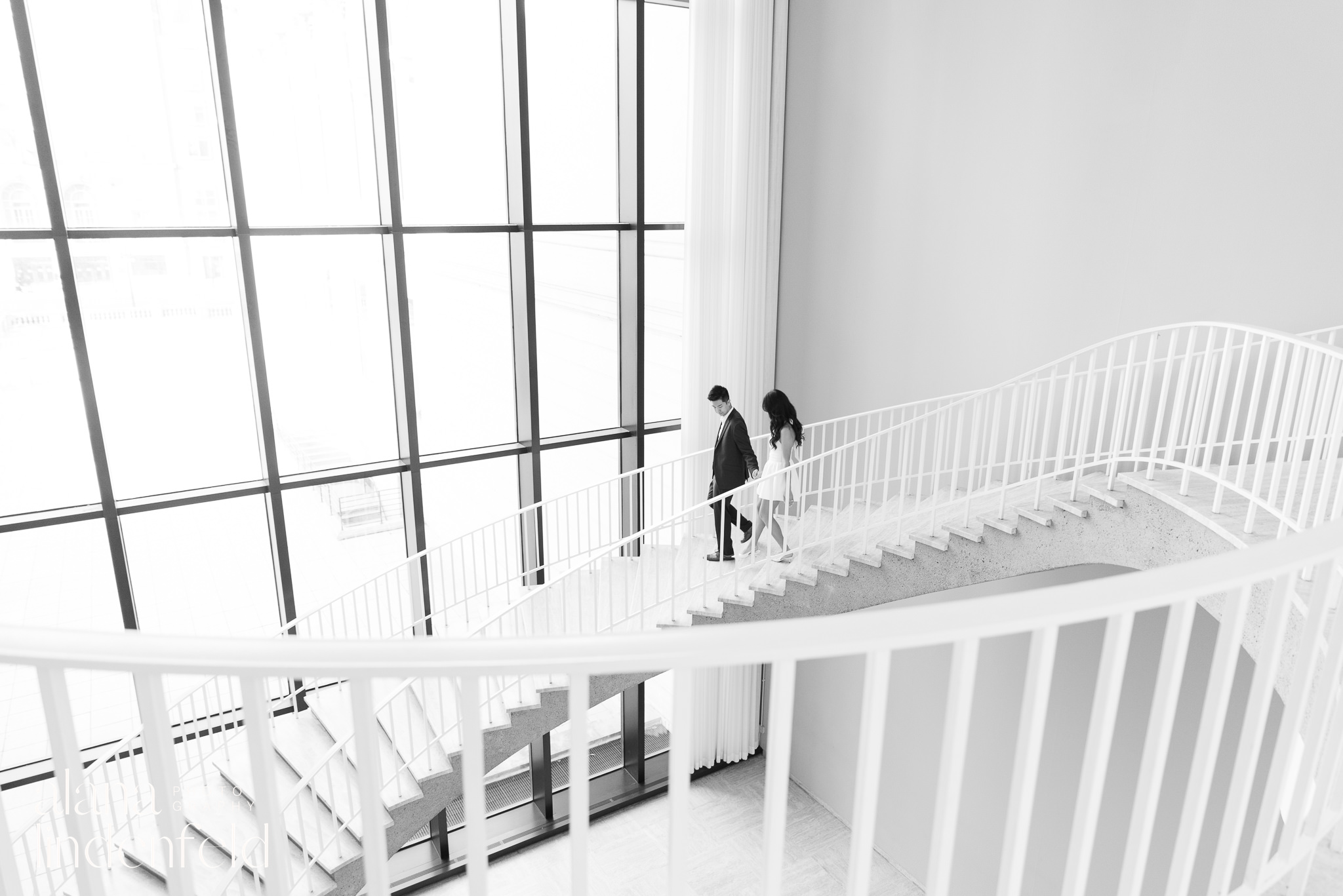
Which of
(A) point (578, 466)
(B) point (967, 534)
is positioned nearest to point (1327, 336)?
(B) point (967, 534)

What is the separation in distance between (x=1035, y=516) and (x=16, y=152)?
6.05 meters

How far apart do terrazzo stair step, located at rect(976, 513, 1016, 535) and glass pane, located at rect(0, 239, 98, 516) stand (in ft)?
17.9

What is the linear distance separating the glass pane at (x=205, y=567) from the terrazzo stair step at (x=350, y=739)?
2.45 feet

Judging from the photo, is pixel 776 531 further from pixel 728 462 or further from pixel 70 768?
pixel 70 768

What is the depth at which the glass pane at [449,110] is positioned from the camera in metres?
6.21

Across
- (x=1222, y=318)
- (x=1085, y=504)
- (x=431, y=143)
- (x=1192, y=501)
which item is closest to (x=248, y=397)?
(x=431, y=143)

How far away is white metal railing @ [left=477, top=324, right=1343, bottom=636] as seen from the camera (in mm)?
3791

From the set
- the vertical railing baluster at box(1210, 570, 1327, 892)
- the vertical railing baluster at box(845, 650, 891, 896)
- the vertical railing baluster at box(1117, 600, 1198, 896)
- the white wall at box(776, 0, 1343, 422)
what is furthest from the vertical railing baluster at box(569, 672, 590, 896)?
the white wall at box(776, 0, 1343, 422)

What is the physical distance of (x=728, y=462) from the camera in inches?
234

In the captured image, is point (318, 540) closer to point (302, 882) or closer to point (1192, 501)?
point (302, 882)

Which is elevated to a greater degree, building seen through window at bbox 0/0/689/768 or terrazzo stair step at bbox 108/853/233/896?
building seen through window at bbox 0/0/689/768

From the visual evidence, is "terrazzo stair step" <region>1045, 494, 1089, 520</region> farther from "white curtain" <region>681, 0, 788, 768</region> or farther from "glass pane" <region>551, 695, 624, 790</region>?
"glass pane" <region>551, 695, 624, 790</region>

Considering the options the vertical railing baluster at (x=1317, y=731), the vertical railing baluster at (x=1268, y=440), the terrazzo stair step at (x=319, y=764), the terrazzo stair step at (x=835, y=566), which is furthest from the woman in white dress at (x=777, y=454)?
the vertical railing baluster at (x=1317, y=731)

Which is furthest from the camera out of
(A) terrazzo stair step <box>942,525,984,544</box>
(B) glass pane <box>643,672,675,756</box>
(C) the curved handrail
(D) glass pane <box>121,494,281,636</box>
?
(B) glass pane <box>643,672,675,756</box>
